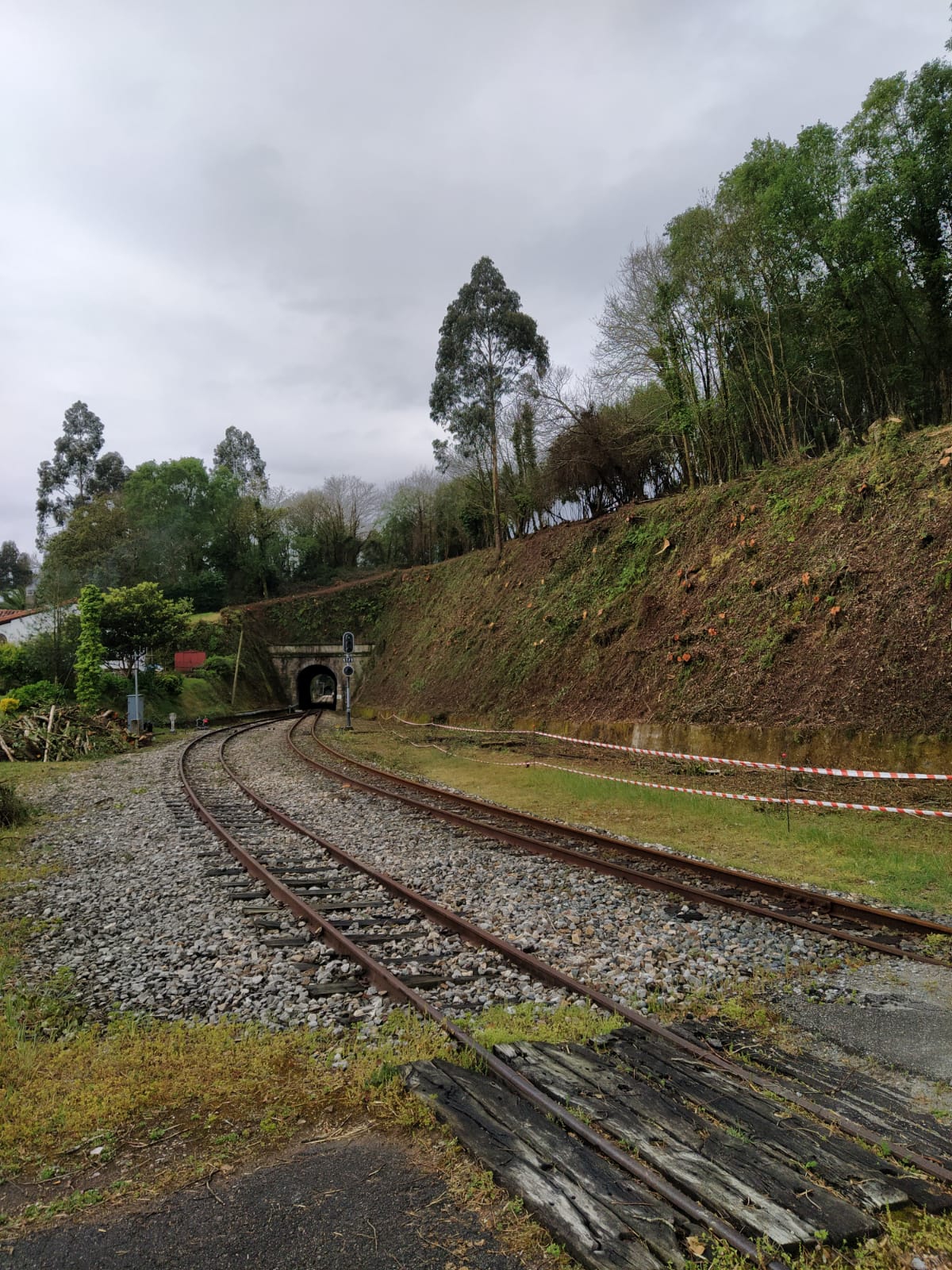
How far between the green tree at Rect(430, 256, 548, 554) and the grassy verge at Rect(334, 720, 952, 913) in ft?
64.2

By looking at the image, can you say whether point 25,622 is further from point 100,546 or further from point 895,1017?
point 895,1017

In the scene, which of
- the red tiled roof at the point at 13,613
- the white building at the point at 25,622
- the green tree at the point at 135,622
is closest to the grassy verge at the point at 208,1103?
the green tree at the point at 135,622

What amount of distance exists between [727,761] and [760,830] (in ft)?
6.42

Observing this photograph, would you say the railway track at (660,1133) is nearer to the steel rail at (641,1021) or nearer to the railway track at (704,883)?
the steel rail at (641,1021)

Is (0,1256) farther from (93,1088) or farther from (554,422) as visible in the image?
(554,422)

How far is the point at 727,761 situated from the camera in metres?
11.0

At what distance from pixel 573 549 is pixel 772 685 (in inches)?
481

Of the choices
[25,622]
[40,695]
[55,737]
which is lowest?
[55,737]

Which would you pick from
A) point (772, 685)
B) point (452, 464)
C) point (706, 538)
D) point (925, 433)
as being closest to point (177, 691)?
point (452, 464)

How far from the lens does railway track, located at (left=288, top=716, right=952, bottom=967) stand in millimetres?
5559

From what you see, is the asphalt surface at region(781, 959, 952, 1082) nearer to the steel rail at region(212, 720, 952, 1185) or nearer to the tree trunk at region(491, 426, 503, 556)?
the steel rail at region(212, 720, 952, 1185)

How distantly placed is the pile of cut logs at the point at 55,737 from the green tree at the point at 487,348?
17191 millimetres

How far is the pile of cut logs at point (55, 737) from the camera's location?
1931cm

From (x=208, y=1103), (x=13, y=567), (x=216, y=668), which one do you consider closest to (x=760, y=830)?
(x=208, y=1103)
